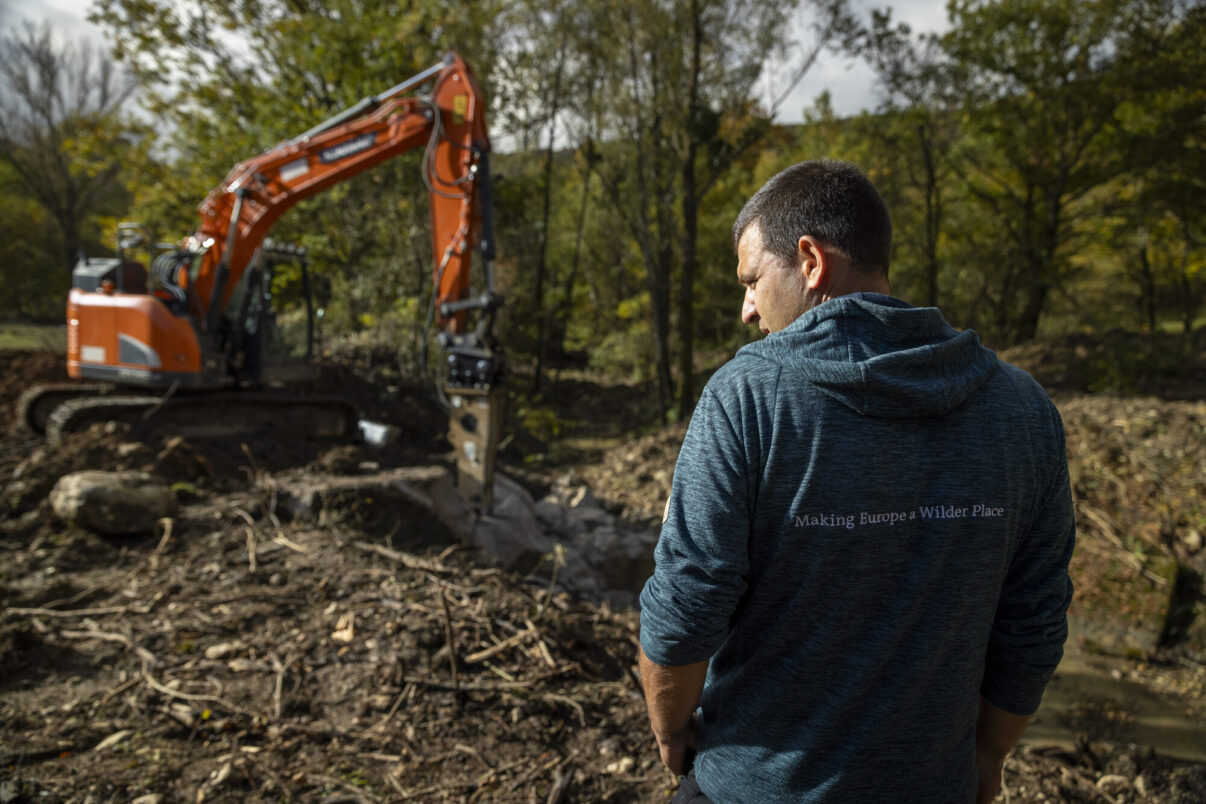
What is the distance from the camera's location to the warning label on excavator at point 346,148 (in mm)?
7582

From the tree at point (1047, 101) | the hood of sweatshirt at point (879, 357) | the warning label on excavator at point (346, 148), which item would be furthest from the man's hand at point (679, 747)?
the tree at point (1047, 101)

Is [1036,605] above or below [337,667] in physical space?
above

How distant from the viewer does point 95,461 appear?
6.75 metres

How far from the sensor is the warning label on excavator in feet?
24.9

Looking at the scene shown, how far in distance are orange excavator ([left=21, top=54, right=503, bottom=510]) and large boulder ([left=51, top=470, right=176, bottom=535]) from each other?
2.33 m

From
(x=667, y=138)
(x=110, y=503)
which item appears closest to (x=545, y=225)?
(x=667, y=138)

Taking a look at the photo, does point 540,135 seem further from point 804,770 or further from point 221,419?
point 804,770

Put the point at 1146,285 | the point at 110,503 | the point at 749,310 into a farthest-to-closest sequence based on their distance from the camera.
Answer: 1. the point at 1146,285
2. the point at 110,503
3. the point at 749,310

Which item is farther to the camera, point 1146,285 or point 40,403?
point 1146,285

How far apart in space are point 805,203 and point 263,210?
A: 26.6ft

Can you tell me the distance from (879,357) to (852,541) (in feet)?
0.95

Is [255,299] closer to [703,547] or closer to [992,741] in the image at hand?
[703,547]

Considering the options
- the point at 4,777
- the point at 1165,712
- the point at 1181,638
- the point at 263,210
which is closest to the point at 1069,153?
the point at 1181,638

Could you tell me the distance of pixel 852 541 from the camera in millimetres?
1176
